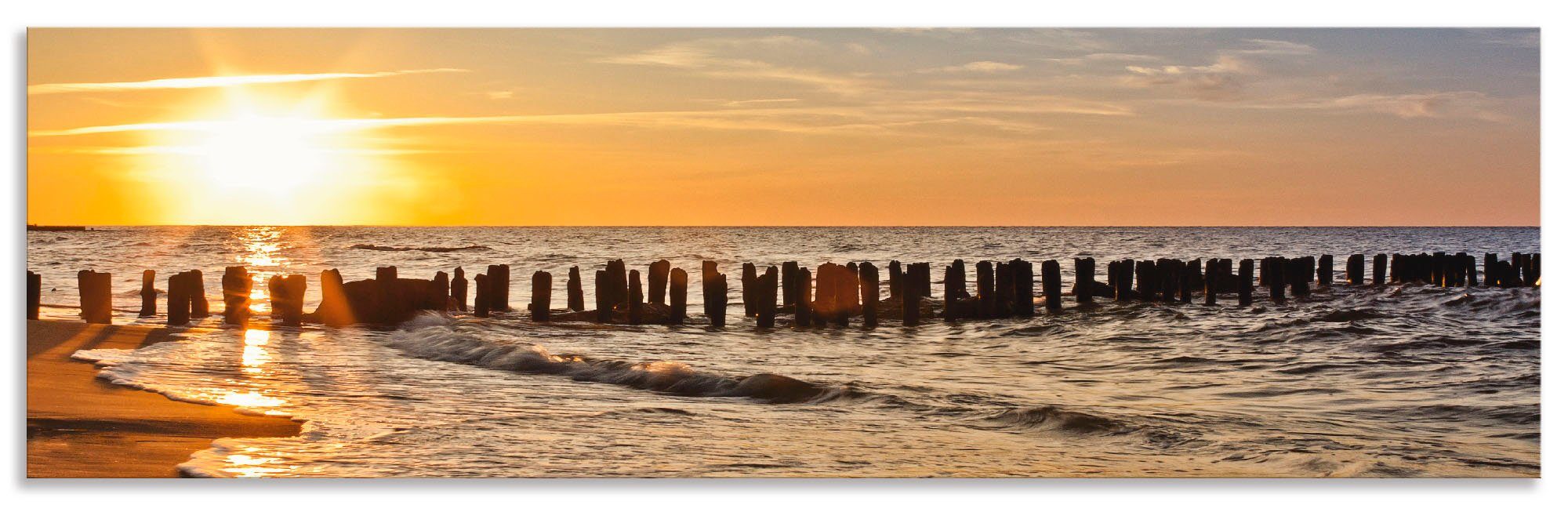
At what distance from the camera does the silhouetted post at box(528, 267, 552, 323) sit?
15453 mm

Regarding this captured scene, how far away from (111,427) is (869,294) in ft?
30.5

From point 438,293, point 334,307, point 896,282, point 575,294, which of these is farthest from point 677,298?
point 334,307

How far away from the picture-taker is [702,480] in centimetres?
643

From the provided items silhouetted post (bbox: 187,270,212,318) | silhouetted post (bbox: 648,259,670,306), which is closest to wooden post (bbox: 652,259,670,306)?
silhouetted post (bbox: 648,259,670,306)

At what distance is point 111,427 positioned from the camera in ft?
22.7

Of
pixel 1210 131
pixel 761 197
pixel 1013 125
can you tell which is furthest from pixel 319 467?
pixel 1210 131

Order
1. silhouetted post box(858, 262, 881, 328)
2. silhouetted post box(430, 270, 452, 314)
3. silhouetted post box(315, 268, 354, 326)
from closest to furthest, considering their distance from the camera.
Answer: silhouetted post box(315, 268, 354, 326)
silhouetted post box(858, 262, 881, 328)
silhouetted post box(430, 270, 452, 314)

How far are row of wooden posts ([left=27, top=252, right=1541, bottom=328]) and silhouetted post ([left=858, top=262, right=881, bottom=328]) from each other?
0.01 m

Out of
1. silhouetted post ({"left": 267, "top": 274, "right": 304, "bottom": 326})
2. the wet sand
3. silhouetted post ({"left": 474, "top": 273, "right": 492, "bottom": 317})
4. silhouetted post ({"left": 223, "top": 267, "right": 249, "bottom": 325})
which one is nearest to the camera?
the wet sand

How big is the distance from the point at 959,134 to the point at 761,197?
1.72 meters

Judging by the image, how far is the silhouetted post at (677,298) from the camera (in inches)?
602

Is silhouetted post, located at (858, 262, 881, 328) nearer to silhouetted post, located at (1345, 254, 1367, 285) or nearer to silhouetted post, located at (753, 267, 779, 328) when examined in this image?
silhouetted post, located at (753, 267, 779, 328)

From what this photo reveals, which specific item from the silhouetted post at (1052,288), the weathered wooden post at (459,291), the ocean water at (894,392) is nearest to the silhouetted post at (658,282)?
the ocean water at (894,392)

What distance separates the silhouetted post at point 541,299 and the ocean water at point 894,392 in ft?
1.29
